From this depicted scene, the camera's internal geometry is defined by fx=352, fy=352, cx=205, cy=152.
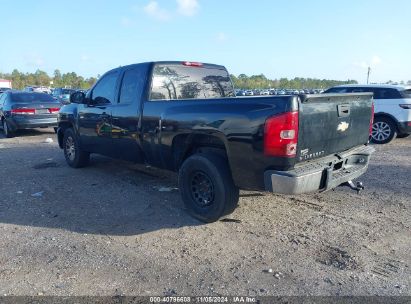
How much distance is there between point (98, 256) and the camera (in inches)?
142

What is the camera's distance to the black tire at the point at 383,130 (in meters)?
10.5

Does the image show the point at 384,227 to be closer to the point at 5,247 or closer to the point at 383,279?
the point at 383,279

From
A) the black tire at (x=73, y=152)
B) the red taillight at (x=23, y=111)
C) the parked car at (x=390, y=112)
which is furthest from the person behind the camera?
the red taillight at (x=23, y=111)

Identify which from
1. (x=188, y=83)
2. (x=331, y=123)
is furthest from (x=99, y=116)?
(x=331, y=123)

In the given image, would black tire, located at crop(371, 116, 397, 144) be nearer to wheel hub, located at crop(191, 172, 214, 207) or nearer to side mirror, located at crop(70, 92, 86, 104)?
wheel hub, located at crop(191, 172, 214, 207)

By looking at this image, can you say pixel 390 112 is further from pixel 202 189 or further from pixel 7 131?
pixel 7 131

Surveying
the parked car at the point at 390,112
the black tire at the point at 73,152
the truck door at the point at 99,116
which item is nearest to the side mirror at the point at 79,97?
the truck door at the point at 99,116

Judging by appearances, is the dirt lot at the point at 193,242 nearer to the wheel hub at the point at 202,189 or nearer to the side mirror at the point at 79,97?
the wheel hub at the point at 202,189

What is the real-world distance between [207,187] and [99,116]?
2.84 meters

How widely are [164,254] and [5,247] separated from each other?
1.76 metres

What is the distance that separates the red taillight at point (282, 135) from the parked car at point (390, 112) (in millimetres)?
8278

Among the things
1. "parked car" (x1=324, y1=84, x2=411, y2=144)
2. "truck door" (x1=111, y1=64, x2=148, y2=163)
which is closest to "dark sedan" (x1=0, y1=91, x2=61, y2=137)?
"truck door" (x1=111, y1=64, x2=148, y2=163)

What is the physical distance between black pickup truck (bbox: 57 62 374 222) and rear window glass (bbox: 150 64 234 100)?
0.02 m

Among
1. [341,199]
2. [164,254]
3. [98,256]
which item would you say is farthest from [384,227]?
[98,256]
